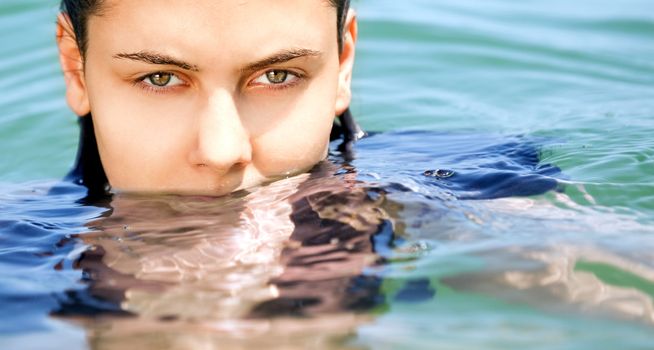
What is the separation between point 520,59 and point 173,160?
3.25 metres

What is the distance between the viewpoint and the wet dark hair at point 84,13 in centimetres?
301

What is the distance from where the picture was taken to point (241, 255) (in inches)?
106

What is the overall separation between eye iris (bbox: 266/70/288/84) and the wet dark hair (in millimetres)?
269

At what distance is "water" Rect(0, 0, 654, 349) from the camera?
2334 mm

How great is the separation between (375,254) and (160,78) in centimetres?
83

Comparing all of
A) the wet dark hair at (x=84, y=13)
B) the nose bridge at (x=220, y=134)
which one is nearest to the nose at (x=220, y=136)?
the nose bridge at (x=220, y=134)

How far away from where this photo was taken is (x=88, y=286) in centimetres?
257

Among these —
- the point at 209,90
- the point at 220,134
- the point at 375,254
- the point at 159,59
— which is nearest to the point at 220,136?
the point at 220,134

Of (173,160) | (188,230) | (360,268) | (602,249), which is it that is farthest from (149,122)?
Answer: (602,249)

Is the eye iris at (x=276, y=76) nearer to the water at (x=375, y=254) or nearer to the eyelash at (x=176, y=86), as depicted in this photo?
the eyelash at (x=176, y=86)

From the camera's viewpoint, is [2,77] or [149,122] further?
[2,77]

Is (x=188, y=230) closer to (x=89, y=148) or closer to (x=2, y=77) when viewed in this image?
(x=89, y=148)

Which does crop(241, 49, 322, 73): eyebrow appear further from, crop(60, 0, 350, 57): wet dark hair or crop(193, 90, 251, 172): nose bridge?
crop(60, 0, 350, 57): wet dark hair

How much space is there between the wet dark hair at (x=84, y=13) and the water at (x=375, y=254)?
49 cm
